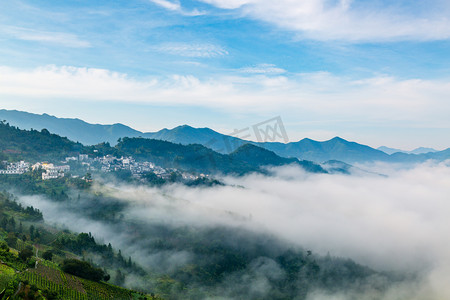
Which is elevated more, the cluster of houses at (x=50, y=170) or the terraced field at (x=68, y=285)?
the cluster of houses at (x=50, y=170)

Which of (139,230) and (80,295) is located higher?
(80,295)

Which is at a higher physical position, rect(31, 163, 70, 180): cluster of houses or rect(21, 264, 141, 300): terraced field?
rect(31, 163, 70, 180): cluster of houses

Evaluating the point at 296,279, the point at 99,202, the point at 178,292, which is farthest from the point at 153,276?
the point at 296,279

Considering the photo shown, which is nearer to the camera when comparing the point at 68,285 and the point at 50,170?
the point at 68,285

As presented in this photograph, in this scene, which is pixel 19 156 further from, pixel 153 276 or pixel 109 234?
pixel 153 276

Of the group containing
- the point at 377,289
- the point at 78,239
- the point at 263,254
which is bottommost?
the point at 377,289

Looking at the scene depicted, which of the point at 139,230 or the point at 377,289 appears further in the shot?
the point at 377,289

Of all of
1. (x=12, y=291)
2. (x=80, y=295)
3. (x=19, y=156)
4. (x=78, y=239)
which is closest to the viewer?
(x=12, y=291)

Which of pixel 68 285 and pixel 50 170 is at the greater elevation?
pixel 50 170

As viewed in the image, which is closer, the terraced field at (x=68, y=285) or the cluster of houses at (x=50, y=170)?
the terraced field at (x=68, y=285)

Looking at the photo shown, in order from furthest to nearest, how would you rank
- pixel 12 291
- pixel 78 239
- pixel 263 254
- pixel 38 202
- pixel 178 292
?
pixel 263 254 < pixel 38 202 < pixel 178 292 < pixel 78 239 < pixel 12 291

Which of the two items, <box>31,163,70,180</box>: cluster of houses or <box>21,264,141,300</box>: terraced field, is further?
<box>31,163,70,180</box>: cluster of houses
